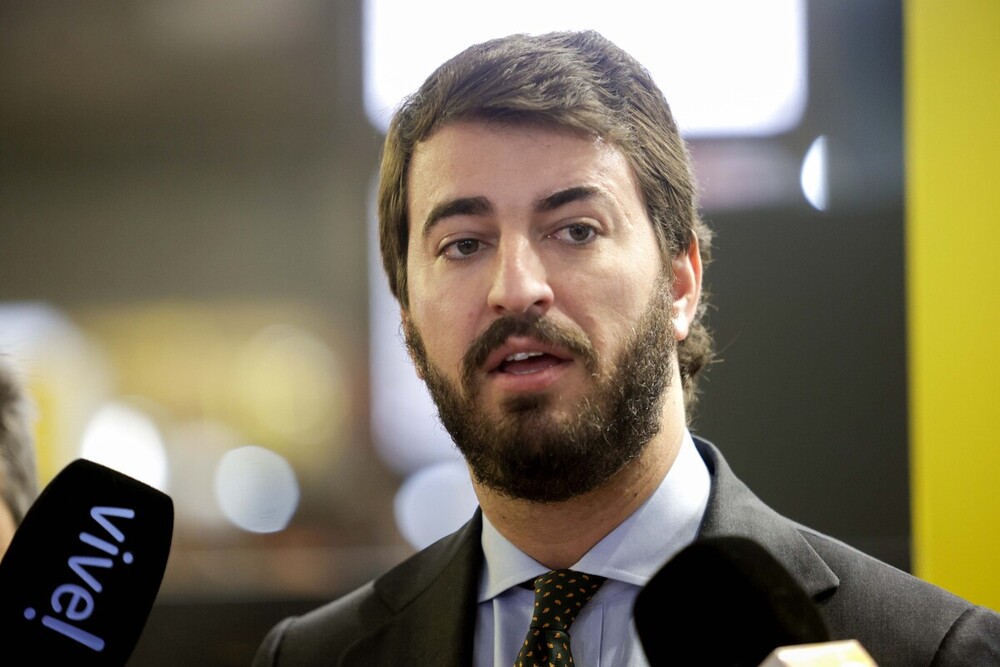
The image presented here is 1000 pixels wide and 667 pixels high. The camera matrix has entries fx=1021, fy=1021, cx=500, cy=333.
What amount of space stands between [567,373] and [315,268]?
2.32 ft

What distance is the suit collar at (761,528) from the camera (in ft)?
4.73

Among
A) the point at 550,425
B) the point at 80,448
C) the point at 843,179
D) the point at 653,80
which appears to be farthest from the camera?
the point at 80,448

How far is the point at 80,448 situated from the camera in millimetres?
1950

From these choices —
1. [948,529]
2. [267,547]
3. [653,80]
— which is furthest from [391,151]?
[948,529]

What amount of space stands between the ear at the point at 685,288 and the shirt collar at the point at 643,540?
18 centimetres

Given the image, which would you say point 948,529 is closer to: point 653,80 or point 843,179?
point 843,179

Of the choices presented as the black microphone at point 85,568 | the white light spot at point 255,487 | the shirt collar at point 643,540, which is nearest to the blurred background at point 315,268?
the white light spot at point 255,487

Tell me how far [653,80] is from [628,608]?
857mm

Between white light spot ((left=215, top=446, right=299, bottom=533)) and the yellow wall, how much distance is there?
1129 mm

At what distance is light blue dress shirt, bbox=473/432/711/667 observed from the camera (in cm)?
146

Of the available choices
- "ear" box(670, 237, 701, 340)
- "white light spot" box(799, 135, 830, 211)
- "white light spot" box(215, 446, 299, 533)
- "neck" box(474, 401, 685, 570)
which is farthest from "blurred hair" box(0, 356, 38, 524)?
"white light spot" box(799, 135, 830, 211)

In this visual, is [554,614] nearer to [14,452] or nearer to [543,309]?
[543,309]

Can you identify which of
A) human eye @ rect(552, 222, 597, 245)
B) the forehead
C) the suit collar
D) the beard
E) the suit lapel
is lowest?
the suit lapel

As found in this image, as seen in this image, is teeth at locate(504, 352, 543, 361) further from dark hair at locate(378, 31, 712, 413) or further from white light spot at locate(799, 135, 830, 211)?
white light spot at locate(799, 135, 830, 211)
